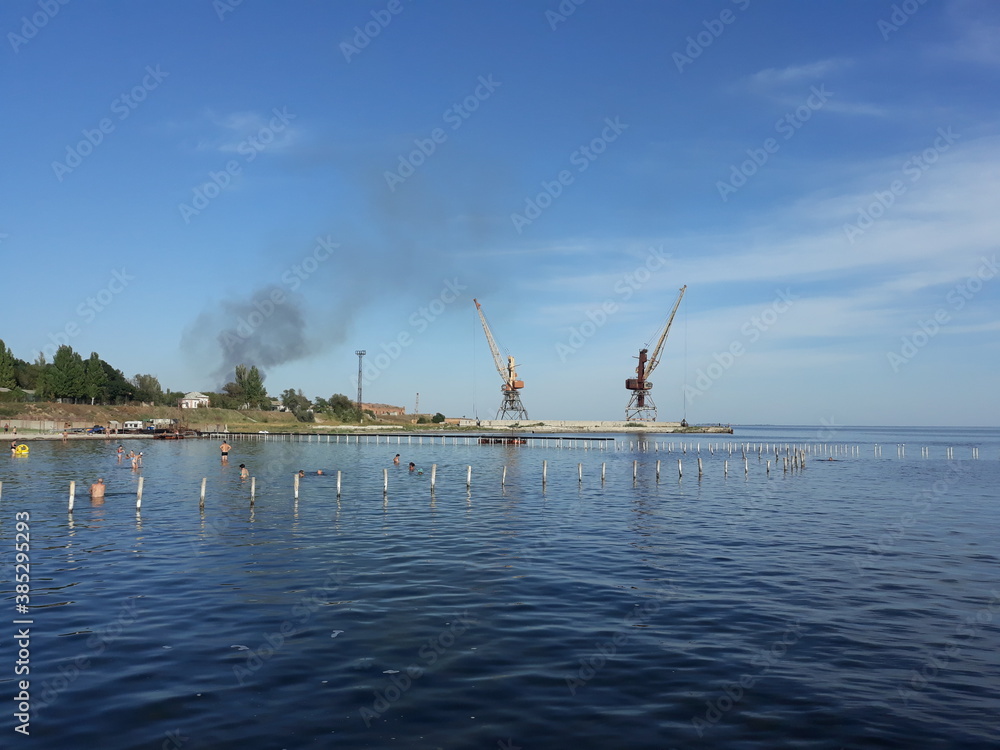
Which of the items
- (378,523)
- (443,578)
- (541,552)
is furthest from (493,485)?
(443,578)

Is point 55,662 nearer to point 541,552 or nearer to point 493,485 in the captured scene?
point 541,552

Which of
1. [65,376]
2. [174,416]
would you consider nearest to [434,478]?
[174,416]

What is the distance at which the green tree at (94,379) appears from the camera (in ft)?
516

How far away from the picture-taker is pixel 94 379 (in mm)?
159000

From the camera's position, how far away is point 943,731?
12586 millimetres

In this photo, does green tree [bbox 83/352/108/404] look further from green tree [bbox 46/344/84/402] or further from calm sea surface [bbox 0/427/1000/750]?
calm sea surface [bbox 0/427/1000/750]

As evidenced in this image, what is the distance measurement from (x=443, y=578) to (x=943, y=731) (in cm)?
1516

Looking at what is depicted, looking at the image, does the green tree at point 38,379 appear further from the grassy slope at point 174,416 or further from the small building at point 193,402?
the small building at point 193,402

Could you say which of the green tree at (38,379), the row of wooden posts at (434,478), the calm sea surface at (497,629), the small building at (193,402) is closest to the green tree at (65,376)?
the green tree at (38,379)

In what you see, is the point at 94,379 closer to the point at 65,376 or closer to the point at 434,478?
the point at 65,376

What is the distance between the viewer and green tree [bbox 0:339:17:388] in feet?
478

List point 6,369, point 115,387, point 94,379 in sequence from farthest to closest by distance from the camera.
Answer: point 115,387 < point 94,379 < point 6,369

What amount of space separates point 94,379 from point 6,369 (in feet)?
55.5

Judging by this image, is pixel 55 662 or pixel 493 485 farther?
pixel 493 485
